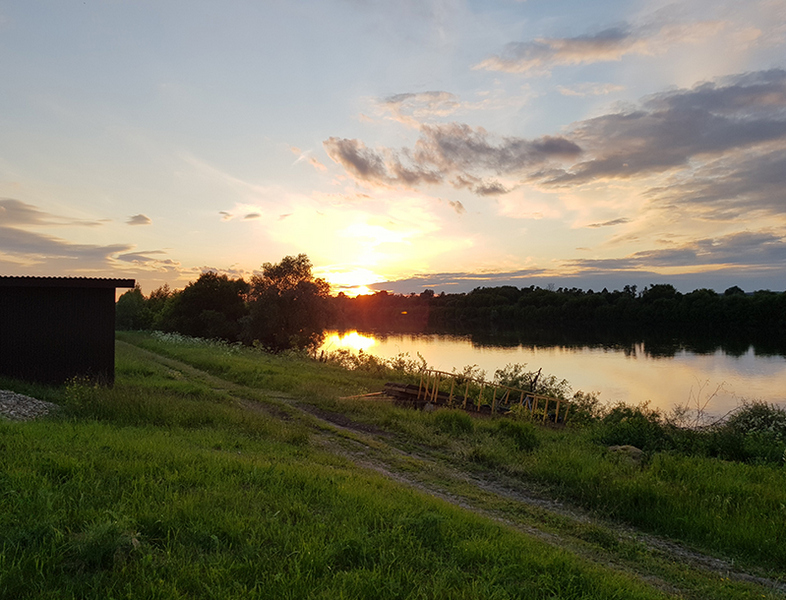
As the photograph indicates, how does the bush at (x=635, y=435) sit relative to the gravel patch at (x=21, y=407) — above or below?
below

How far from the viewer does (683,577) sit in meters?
6.05

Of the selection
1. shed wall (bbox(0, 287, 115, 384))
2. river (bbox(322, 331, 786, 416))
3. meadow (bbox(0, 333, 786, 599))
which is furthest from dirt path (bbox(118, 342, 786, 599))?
river (bbox(322, 331, 786, 416))

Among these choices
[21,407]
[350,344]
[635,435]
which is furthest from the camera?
[350,344]

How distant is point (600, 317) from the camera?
85250mm

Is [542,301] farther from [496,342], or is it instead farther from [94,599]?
[94,599]

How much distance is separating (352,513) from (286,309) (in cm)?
4276

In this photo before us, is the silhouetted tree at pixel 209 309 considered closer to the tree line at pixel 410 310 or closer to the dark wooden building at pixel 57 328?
the tree line at pixel 410 310

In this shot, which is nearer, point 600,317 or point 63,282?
point 63,282

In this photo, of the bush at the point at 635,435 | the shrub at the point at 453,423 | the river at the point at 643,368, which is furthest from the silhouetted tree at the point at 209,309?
the bush at the point at 635,435

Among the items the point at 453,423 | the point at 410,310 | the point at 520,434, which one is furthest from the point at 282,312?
the point at 410,310

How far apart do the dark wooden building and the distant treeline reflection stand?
111 ft

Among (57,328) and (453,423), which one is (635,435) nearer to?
(453,423)

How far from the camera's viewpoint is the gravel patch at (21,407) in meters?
10.2

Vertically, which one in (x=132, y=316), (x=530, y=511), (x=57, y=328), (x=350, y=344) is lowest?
(x=350, y=344)
